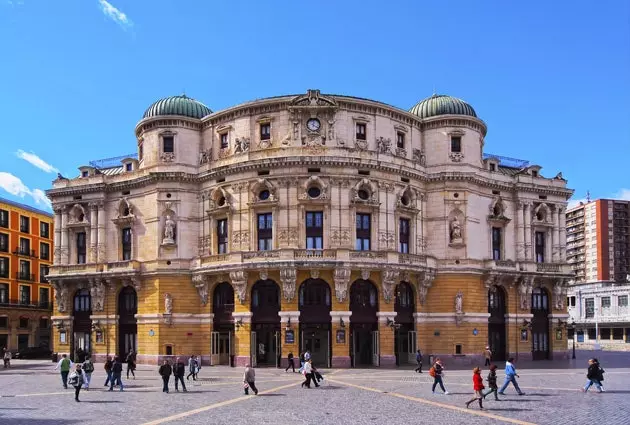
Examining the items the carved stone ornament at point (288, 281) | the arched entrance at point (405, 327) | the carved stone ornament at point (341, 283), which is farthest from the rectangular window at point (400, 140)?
Answer: the carved stone ornament at point (288, 281)

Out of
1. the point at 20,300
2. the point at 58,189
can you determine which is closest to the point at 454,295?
the point at 58,189

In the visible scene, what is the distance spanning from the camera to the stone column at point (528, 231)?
7525 cm

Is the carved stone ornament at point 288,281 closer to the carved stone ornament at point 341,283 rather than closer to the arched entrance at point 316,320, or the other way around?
the arched entrance at point 316,320

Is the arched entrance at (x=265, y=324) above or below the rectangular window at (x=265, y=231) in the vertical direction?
below

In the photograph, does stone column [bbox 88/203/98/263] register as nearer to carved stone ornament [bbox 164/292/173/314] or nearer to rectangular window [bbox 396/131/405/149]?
carved stone ornament [bbox 164/292/173/314]

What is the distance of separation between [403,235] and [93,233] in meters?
30.9

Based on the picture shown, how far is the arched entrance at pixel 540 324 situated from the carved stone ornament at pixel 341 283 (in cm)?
2360

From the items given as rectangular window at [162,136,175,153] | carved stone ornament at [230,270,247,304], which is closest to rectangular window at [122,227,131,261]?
rectangular window at [162,136,175,153]

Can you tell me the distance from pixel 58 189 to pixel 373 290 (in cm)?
3480

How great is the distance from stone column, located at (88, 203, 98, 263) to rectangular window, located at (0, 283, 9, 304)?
96.4 ft

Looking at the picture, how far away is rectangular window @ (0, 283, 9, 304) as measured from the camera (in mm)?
97062

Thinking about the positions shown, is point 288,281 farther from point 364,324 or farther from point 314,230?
point 364,324

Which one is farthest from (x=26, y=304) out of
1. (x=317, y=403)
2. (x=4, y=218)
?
(x=317, y=403)

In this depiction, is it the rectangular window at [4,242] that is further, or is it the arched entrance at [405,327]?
the rectangular window at [4,242]
